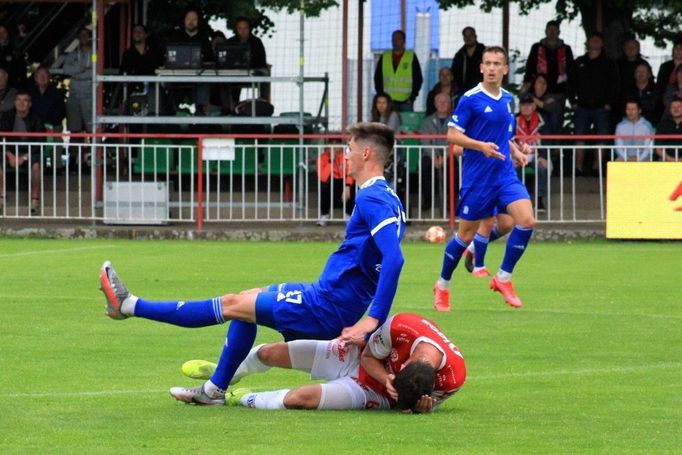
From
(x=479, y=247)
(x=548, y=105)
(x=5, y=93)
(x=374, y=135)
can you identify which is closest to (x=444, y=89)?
(x=548, y=105)

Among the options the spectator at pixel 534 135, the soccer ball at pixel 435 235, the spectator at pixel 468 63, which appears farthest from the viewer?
the spectator at pixel 468 63

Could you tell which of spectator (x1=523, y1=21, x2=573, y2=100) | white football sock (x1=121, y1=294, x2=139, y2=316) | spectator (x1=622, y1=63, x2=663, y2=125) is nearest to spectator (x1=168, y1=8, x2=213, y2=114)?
spectator (x1=523, y1=21, x2=573, y2=100)

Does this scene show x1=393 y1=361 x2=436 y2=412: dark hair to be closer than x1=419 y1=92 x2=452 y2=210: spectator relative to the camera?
Yes

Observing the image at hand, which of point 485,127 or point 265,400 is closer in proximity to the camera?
point 265,400

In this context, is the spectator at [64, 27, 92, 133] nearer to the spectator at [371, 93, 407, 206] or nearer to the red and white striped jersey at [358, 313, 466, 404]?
the spectator at [371, 93, 407, 206]

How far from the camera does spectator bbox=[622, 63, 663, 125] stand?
79.5 ft

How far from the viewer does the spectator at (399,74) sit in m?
25.2

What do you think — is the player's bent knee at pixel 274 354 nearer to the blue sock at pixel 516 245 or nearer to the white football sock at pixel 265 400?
the white football sock at pixel 265 400

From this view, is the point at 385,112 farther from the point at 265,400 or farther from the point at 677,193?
the point at 265,400

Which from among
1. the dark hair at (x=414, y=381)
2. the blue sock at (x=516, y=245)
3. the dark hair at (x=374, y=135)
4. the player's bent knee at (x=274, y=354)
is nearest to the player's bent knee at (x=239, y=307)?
the player's bent knee at (x=274, y=354)

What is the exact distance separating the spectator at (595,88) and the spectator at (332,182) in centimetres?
372

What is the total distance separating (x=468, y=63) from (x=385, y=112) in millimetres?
2055

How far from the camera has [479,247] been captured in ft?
50.7

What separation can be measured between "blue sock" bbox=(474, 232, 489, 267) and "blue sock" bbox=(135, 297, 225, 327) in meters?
7.08
